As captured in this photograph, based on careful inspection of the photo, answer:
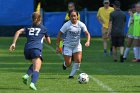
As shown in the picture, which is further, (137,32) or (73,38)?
(137,32)

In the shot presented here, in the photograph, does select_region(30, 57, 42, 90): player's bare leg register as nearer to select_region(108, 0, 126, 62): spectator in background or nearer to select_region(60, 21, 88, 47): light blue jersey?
select_region(60, 21, 88, 47): light blue jersey

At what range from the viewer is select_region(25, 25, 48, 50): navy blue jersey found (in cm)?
1466

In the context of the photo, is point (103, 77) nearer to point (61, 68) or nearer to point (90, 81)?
point (90, 81)

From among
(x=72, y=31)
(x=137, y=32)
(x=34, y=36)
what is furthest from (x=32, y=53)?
(x=137, y=32)

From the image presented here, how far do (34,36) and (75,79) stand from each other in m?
2.48

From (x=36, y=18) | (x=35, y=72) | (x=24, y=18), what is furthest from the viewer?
(x=24, y=18)

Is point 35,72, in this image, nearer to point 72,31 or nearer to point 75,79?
point 75,79

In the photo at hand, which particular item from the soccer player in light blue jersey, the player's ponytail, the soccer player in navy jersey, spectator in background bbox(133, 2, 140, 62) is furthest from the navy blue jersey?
spectator in background bbox(133, 2, 140, 62)

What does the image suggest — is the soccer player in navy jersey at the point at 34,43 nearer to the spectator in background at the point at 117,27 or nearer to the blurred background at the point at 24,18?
the spectator in background at the point at 117,27

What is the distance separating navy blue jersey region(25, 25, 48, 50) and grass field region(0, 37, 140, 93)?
1.02m

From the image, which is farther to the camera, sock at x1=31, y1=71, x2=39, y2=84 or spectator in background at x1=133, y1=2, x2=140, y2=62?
Result: spectator in background at x1=133, y1=2, x2=140, y2=62

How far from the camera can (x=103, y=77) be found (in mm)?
17188

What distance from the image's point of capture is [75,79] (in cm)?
1666

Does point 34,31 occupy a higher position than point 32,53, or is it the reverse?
point 34,31
